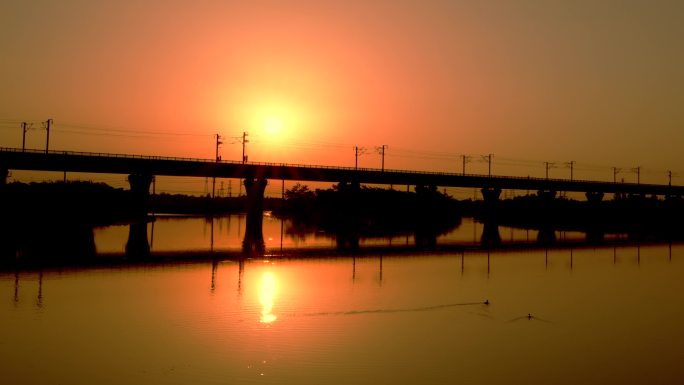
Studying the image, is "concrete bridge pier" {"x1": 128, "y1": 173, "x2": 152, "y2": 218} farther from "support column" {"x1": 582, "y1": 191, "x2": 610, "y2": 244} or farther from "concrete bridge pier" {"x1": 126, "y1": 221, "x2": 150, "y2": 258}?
"support column" {"x1": 582, "y1": 191, "x2": 610, "y2": 244}

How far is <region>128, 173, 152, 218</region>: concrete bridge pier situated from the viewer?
106375 millimetres

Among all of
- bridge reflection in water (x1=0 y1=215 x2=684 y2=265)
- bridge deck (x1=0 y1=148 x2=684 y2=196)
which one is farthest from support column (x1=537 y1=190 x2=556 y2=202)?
bridge reflection in water (x1=0 y1=215 x2=684 y2=265)

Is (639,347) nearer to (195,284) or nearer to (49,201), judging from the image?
(195,284)

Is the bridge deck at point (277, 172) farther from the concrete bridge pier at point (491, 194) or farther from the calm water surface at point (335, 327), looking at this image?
the calm water surface at point (335, 327)

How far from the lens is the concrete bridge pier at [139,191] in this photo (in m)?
106

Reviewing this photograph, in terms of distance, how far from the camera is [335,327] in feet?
71.7

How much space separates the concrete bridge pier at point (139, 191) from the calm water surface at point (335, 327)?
71.0 metres

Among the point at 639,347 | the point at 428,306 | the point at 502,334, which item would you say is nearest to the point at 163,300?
the point at 428,306

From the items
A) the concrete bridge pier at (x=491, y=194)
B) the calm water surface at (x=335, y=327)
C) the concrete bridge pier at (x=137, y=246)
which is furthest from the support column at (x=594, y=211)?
the calm water surface at (x=335, y=327)

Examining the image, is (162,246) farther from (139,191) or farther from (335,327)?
(139,191)

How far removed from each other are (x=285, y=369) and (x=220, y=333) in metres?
4.72

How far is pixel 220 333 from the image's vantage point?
20.6 m

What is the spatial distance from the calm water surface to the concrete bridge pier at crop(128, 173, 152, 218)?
71.0 m

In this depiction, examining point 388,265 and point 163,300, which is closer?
point 163,300
